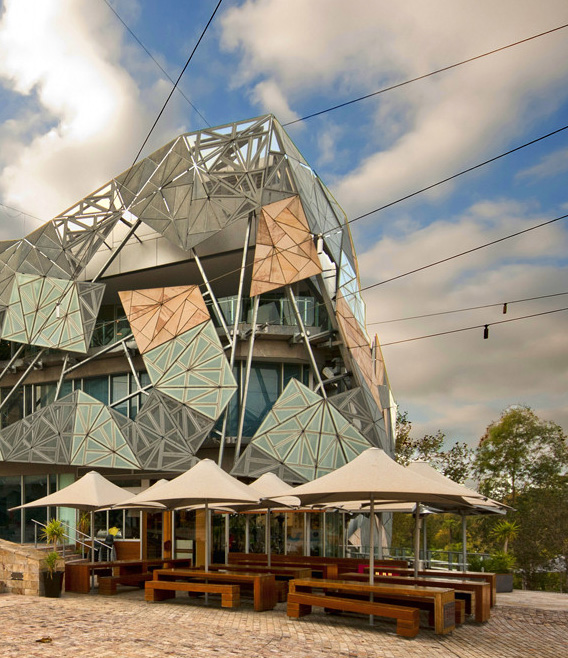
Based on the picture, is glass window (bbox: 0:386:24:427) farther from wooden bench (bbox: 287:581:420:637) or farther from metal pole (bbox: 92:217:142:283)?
wooden bench (bbox: 287:581:420:637)

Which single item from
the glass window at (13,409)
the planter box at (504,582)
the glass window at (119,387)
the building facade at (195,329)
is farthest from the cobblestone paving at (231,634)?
the glass window at (13,409)

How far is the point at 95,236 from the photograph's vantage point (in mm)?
30188

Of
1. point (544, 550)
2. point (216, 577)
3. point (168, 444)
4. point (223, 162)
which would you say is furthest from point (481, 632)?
point (544, 550)

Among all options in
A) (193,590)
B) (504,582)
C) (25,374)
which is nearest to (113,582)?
(193,590)

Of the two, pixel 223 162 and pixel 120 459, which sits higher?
pixel 223 162

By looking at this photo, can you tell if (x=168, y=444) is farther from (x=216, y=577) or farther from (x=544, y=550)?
(x=544, y=550)

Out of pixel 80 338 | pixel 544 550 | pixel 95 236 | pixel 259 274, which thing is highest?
pixel 95 236

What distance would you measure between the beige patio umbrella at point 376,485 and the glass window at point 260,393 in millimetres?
13624

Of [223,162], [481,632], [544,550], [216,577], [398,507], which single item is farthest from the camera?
[544,550]

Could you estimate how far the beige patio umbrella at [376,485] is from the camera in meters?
12.3

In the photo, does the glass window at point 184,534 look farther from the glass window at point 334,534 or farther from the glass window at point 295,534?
the glass window at point 334,534

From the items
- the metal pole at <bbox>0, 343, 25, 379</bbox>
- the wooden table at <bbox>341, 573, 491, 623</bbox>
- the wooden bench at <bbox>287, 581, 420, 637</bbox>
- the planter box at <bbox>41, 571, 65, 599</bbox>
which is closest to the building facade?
the metal pole at <bbox>0, 343, 25, 379</bbox>

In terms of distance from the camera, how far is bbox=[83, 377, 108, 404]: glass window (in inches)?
1212

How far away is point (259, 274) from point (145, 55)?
12046mm
